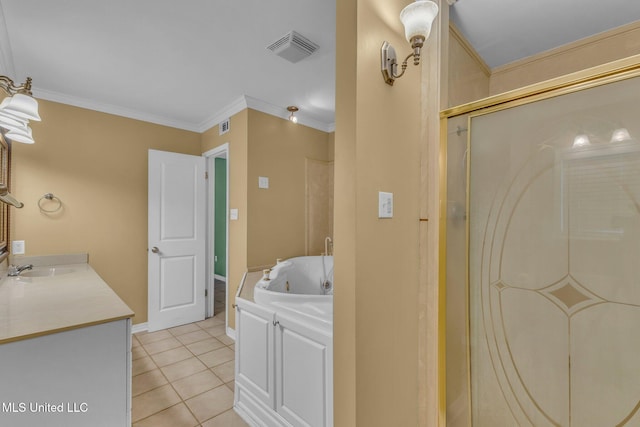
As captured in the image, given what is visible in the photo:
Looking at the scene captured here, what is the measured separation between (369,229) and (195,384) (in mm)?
2026

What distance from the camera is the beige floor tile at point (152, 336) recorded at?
2.91 metres

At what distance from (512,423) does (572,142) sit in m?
1.20

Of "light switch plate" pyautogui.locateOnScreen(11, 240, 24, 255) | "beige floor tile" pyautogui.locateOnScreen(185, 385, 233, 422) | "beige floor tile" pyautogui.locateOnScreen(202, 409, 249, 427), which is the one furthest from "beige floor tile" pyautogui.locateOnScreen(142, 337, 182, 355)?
"light switch plate" pyautogui.locateOnScreen(11, 240, 24, 255)

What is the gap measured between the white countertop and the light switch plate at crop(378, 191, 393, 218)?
123cm

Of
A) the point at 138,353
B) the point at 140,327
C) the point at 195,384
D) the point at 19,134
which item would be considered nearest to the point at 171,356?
the point at 138,353

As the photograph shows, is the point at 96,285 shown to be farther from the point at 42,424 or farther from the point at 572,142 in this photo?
the point at 572,142

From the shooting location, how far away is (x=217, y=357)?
257 centimetres

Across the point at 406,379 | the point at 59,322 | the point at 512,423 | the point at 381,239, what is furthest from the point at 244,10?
the point at 512,423

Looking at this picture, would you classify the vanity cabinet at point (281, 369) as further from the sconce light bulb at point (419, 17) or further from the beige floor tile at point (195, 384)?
the sconce light bulb at point (419, 17)

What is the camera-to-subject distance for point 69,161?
8.97 feet

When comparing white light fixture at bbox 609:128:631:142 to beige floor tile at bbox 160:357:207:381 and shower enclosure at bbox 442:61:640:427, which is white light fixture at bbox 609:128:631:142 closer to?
shower enclosure at bbox 442:61:640:427

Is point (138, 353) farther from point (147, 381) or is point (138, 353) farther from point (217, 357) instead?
point (217, 357)

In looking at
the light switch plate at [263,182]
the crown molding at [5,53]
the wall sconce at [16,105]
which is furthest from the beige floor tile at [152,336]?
the crown molding at [5,53]

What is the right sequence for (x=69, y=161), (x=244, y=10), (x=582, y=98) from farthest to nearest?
(x=69, y=161)
(x=244, y=10)
(x=582, y=98)
